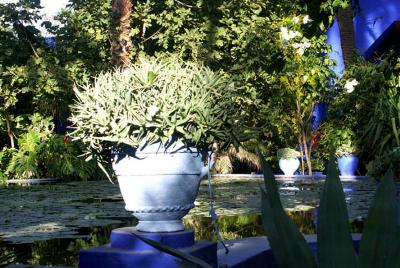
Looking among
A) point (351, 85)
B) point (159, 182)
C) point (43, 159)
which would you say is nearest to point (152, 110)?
point (159, 182)

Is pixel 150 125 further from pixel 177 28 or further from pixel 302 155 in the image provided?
pixel 302 155

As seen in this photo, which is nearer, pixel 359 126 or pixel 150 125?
pixel 150 125

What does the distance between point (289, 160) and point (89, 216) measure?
8018 millimetres

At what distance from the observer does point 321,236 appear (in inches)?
50.1

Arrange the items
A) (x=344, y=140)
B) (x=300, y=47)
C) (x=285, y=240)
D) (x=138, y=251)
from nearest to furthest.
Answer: (x=285, y=240), (x=138, y=251), (x=300, y=47), (x=344, y=140)

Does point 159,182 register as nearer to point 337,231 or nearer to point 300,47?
point 337,231

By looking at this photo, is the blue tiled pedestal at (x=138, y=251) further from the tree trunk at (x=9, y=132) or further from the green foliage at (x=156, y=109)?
the tree trunk at (x=9, y=132)

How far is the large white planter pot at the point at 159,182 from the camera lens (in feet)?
10.1

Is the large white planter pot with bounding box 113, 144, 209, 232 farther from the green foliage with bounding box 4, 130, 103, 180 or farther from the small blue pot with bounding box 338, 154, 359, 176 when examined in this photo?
the small blue pot with bounding box 338, 154, 359, 176

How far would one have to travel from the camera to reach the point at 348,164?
1402 centimetres

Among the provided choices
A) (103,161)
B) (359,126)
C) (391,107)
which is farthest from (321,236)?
(359,126)

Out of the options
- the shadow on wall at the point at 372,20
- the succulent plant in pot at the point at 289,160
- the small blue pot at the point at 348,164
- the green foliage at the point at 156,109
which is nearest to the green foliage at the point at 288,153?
the succulent plant in pot at the point at 289,160

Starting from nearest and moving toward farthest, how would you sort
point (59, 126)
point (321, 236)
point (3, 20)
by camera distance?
1. point (321, 236)
2. point (3, 20)
3. point (59, 126)

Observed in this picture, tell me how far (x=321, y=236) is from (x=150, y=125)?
180cm
